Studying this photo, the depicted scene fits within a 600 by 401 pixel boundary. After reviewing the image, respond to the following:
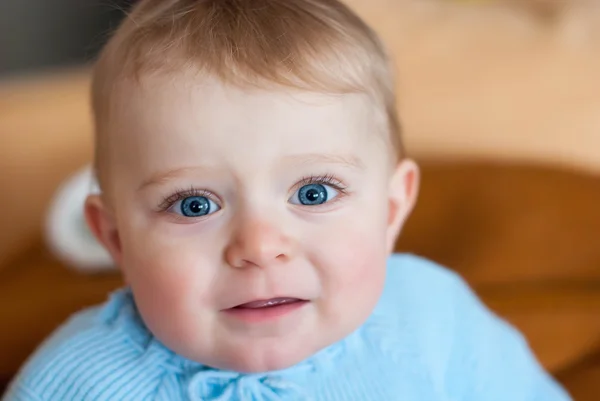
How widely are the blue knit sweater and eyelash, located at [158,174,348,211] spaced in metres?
0.16

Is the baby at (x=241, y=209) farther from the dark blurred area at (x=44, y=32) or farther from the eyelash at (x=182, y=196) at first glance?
the dark blurred area at (x=44, y=32)

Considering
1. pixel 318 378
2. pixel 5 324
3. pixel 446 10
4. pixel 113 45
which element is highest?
pixel 113 45

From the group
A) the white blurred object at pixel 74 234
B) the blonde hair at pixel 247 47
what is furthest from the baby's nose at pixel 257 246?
the white blurred object at pixel 74 234

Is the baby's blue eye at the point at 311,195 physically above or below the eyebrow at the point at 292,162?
below

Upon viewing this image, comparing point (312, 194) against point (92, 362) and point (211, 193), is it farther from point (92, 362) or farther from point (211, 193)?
point (92, 362)

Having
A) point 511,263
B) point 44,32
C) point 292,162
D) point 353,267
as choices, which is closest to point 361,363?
point 353,267

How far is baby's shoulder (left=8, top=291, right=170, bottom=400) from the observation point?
2.51 ft

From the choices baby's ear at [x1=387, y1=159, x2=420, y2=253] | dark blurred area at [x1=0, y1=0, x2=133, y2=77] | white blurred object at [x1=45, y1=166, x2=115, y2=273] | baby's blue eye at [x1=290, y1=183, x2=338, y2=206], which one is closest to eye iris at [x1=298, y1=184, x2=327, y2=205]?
baby's blue eye at [x1=290, y1=183, x2=338, y2=206]

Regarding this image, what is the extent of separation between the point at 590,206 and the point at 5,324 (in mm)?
921

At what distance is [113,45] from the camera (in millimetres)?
778

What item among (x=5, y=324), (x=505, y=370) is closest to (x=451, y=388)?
(x=505, y=370)

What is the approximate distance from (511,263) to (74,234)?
2.39 ft

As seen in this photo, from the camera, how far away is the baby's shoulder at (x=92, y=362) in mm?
765

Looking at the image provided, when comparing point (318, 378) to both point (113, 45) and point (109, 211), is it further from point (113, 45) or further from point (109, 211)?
point (113, 45)
